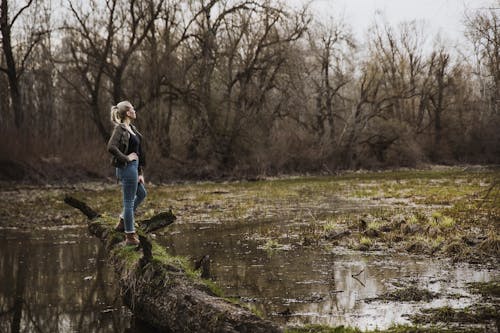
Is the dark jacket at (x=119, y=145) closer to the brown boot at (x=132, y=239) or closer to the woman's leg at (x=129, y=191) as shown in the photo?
the woman's leg at (x=129, y=191)

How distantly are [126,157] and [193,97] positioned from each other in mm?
26568

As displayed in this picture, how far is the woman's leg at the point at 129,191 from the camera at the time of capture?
26.9ft

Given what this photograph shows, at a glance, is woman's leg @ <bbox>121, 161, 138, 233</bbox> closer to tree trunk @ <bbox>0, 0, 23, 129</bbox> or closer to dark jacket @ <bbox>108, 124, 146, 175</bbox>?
dark jacket @ <bbox>108, 124, 146, 175</bbox>

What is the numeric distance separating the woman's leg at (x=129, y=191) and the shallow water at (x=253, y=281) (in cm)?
114

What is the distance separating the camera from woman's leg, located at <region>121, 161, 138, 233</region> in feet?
26.9

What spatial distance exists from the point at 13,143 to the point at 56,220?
14.0 meters

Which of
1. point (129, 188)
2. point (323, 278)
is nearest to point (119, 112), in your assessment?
point (129, 188)

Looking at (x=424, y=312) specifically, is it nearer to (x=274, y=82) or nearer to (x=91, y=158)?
(x=91, y=158)

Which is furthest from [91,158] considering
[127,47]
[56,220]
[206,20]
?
[56,220]

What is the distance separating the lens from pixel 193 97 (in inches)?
1355

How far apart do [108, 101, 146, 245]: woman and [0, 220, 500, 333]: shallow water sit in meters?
1.18

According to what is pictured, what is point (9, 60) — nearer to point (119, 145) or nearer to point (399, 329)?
point (119, 145)

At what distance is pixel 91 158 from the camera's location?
31484mm

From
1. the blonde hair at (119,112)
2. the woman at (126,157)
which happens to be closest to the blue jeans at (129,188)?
the woman at (126,157)
